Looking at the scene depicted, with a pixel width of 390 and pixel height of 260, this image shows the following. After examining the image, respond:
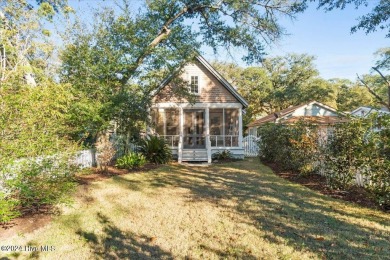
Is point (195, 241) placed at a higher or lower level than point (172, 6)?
lower

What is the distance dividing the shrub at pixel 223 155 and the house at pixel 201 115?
270 mm

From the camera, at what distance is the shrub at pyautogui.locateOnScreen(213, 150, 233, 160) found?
15.5 m

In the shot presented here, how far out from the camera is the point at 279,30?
14.8 metres

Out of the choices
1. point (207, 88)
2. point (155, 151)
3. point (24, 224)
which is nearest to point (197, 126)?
point (207, 88)

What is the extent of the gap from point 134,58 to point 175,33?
320 centimetres

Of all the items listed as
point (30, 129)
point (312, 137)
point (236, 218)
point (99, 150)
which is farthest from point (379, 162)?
point (99, 150)

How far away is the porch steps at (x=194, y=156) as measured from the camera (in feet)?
48.1

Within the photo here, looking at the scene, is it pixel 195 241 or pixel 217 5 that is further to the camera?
pixel 217 5

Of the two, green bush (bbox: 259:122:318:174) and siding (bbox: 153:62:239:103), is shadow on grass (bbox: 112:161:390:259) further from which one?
siding (bbox: 153:62:239:103)

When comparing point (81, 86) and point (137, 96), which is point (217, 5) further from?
point (81, 86)

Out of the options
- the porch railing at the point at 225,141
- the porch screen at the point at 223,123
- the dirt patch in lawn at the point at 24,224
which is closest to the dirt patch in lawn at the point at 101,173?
the dirt patch in lawn at the point at 24,224

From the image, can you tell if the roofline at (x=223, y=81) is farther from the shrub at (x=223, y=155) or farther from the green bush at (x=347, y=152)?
the green bush at (x=347, y=152)

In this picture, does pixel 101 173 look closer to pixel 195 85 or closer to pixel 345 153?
pixel 345 153

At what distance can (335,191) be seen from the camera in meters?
6.80
